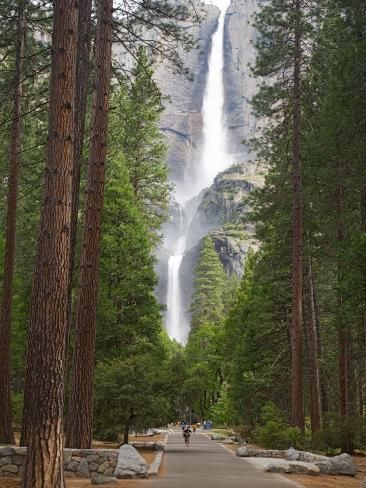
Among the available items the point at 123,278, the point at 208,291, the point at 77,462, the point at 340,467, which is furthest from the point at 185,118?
the point at 77,462

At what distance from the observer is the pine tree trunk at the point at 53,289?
6.54 metres

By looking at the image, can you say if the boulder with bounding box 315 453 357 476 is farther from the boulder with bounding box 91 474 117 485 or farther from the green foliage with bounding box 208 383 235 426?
the green foliage with bounding box 208 383 235 426

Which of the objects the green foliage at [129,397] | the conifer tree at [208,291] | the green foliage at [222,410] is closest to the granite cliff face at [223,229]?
the conifer tree at [208,291]

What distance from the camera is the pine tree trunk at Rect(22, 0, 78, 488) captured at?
6.54 metres

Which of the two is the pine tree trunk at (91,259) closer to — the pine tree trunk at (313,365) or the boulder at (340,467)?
the boulder at (340,467)

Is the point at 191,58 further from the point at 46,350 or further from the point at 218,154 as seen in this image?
the point at 46,350

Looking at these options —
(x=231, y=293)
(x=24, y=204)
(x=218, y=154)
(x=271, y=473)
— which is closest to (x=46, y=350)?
(x=271, y=473)

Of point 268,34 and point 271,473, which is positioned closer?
point 271,473

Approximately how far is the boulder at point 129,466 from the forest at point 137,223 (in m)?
1.03

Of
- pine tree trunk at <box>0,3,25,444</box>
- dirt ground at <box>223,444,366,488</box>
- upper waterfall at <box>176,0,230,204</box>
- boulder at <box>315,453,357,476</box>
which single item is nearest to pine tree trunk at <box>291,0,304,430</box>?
dirt ground at <box>223,444,366,488</box>

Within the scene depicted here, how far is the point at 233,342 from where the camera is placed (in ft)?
131

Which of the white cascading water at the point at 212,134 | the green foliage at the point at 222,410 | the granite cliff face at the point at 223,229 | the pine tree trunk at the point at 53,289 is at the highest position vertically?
the white cascading water at the point at 212,134

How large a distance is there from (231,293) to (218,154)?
92.8 metres

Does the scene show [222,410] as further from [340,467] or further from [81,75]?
[81,75]
